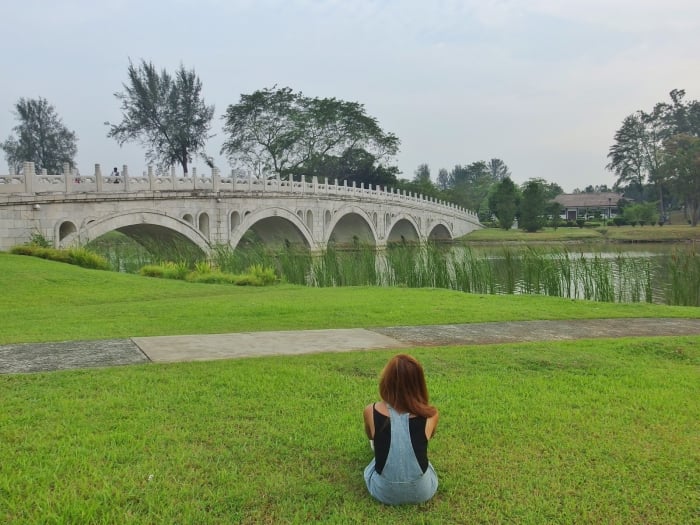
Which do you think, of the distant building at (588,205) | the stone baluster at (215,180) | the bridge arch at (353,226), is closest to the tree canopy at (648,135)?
the distant building at (588,205)

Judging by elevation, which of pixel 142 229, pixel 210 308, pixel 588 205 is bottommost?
pixel 210 308

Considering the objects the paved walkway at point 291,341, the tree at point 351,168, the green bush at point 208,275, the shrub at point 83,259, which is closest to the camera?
the paved walkway at point 291,341

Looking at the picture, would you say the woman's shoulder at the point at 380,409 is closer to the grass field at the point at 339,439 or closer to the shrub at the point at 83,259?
the grass field at the point at 339,439

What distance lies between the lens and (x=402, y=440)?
332 cm

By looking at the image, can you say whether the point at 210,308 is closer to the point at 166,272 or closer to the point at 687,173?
the point at 166,272

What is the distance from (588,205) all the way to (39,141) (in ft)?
195

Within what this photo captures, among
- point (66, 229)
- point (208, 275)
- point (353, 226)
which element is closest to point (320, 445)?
point (208, 275)

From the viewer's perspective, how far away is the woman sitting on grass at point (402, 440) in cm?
330

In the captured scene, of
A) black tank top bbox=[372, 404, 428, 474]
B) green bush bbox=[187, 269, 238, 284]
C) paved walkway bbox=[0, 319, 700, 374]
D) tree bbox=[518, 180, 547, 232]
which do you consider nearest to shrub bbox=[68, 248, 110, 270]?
green bush bbox=[187, 269, 238, 284]

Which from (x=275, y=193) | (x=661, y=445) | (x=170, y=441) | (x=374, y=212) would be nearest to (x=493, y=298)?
(x=661, y=445)

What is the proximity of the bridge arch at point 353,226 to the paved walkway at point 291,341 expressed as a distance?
99.5ft

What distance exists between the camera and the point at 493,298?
12266 mm

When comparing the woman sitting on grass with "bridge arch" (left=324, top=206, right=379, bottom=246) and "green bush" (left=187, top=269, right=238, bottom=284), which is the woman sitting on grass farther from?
"bridge arch" (left=324, top=206, right=379, bottom=246)

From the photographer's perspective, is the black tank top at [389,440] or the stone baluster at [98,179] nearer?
the black tank top at [389,440]
